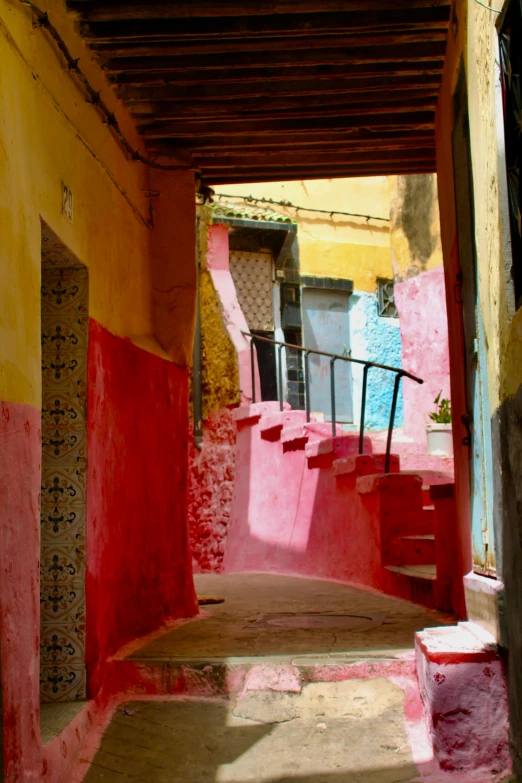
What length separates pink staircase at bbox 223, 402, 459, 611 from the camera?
6.50m

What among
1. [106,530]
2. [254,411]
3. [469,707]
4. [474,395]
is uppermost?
[254,411]

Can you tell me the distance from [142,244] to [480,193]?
9.13ft

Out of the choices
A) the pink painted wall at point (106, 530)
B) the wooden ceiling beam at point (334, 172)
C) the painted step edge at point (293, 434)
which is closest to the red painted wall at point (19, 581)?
the pink painted wall at point (106, 530)

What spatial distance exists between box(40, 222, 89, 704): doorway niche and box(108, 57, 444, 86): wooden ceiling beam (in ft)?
4.82

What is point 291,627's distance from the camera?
543cm

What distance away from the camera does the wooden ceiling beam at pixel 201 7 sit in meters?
4.32

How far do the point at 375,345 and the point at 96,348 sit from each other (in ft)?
38.0

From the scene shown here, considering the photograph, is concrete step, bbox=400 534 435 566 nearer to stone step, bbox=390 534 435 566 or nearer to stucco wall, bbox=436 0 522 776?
stone step, bbox=390 534 435 566

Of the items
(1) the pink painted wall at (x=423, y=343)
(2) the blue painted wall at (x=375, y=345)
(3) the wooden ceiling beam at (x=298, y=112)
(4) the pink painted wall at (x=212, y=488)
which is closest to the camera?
(3) the wooden ceiling beam at (x=298, y=112)

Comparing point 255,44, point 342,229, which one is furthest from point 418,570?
point 342,229

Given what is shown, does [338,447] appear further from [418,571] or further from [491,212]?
[491,212]

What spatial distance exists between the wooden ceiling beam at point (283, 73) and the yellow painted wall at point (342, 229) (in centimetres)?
977

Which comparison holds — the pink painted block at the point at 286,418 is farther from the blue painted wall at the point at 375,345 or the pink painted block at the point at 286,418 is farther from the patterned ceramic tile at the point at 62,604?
the blue painted wall at the point at 375,345

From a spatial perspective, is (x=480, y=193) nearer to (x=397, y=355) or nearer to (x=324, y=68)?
(x=324, y=68)
